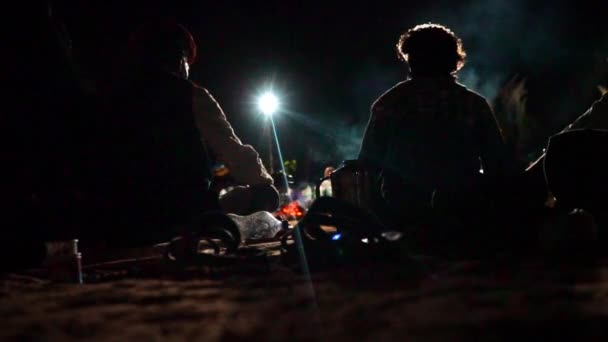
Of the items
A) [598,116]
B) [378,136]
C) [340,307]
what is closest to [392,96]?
[378,136]

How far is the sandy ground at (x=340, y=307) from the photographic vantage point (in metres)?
1.20

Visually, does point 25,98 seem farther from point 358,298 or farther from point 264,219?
point 358,298

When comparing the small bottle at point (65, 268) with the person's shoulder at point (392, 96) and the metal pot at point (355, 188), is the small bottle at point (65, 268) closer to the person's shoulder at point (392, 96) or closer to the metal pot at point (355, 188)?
the metal pot at point (355, 188)

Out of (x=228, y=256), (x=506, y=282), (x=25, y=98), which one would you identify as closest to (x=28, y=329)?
(x=228, y=256)

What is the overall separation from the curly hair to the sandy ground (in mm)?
1696

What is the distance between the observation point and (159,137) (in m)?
3.54

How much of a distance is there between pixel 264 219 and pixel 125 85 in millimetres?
1492

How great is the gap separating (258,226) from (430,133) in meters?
1.58

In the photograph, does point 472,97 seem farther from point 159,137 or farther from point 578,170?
point 159,137

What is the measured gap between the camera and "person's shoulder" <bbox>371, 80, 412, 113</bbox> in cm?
339

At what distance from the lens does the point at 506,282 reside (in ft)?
5.49

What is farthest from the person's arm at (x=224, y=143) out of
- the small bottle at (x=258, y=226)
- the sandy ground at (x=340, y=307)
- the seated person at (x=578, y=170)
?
the seated person at (x=578, y=170)

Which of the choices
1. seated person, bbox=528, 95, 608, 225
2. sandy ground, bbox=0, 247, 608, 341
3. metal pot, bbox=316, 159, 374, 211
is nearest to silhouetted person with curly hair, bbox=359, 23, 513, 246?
metal pot, bbox=316, 159, 374, 211

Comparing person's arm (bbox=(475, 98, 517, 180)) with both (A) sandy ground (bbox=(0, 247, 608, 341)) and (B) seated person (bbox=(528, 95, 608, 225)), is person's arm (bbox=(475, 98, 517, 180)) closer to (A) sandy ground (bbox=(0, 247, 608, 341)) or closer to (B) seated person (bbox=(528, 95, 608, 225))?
(B) seated person (bbox=(528, 95, 608, 225))
